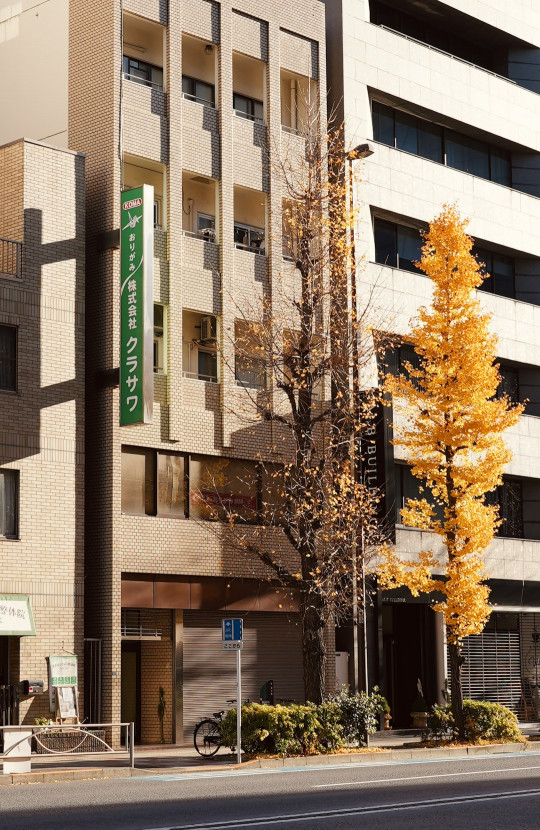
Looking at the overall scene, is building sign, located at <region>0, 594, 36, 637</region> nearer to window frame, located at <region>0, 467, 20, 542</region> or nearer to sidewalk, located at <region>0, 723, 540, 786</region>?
window frame, located at <region>0, 467, 20, 542</region>

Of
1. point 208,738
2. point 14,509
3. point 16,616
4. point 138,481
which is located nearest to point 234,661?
point 138,481

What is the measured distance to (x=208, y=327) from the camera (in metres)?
33.6

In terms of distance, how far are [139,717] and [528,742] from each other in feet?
29.4

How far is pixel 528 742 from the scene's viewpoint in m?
30.5

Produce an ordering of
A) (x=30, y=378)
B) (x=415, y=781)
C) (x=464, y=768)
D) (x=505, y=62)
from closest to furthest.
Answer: (x=415, y=781) < (x=464, y=768) < (x=30, y=378) < (x=505, y=62)

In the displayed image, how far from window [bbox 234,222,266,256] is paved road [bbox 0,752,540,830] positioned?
51.9 ft

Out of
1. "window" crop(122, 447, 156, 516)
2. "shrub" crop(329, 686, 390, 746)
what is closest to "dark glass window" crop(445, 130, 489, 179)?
"window" crop(122, 447, 156, 516)

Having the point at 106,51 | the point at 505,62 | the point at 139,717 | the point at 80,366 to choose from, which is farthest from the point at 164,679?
the point at 505,62

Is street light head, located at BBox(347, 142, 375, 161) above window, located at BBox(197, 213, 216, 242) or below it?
above

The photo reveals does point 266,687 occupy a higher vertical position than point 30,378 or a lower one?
lower

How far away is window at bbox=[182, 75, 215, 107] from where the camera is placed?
34.1 meters

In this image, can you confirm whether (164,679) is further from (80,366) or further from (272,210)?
(272,210)

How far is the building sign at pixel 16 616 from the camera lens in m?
27.7

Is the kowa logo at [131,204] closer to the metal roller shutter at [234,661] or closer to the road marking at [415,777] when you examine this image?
the metal roller shutter at [234,661]
